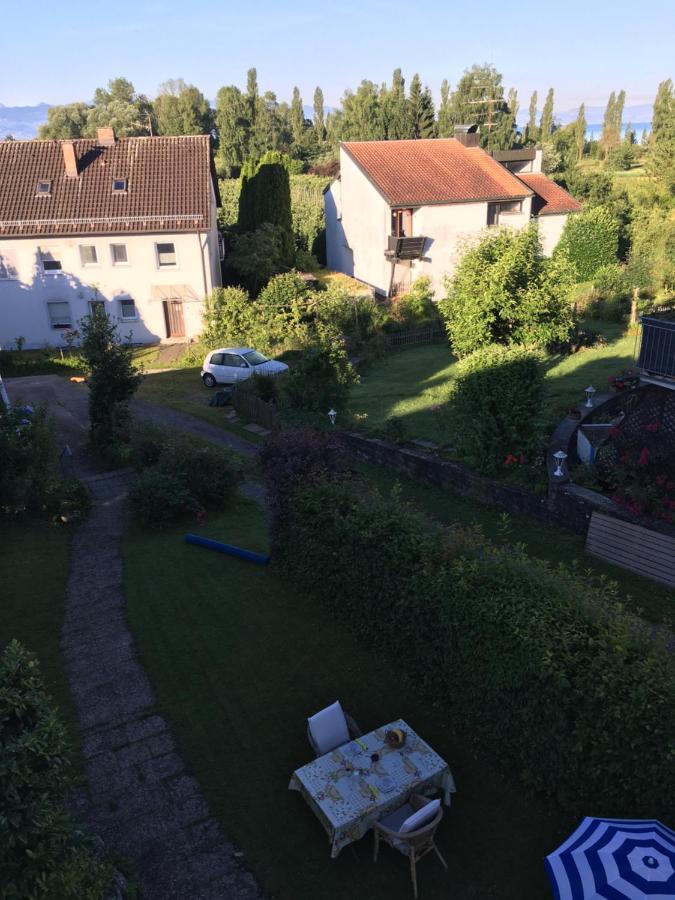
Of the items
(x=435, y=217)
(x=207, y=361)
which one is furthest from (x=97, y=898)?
(x=435, y=217)

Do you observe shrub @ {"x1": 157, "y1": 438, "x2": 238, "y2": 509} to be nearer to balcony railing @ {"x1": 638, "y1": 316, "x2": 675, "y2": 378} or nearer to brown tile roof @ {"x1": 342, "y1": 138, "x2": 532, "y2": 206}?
balcony railing @ {"x1": 638, "y1": 316, "x2": 675, "y2": 378}

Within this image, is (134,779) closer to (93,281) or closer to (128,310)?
(128,310)

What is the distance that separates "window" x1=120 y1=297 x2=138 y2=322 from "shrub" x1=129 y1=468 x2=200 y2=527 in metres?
20.0

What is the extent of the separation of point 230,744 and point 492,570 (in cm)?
399

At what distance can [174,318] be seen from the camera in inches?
1313

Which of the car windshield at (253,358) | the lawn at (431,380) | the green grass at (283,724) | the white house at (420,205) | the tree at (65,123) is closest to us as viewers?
the green grass at (283,724)

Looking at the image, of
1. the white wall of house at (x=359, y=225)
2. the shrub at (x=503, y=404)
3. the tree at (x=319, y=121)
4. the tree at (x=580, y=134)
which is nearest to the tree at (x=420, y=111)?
the tree at (x=319, y=121)

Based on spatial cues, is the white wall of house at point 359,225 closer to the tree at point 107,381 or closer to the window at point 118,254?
the window at point 118,254

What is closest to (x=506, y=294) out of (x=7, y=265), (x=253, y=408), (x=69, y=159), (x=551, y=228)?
(x=253, y=408)

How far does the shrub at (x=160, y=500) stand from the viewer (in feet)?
48.0

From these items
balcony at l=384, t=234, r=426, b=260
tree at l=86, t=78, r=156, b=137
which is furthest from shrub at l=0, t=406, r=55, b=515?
tree at l=86, t=78, r=156, b=137

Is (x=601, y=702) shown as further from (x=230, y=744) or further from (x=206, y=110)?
(x=206, y=110)

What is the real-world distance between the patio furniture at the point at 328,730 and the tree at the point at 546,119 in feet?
309

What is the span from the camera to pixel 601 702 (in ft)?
20.6
